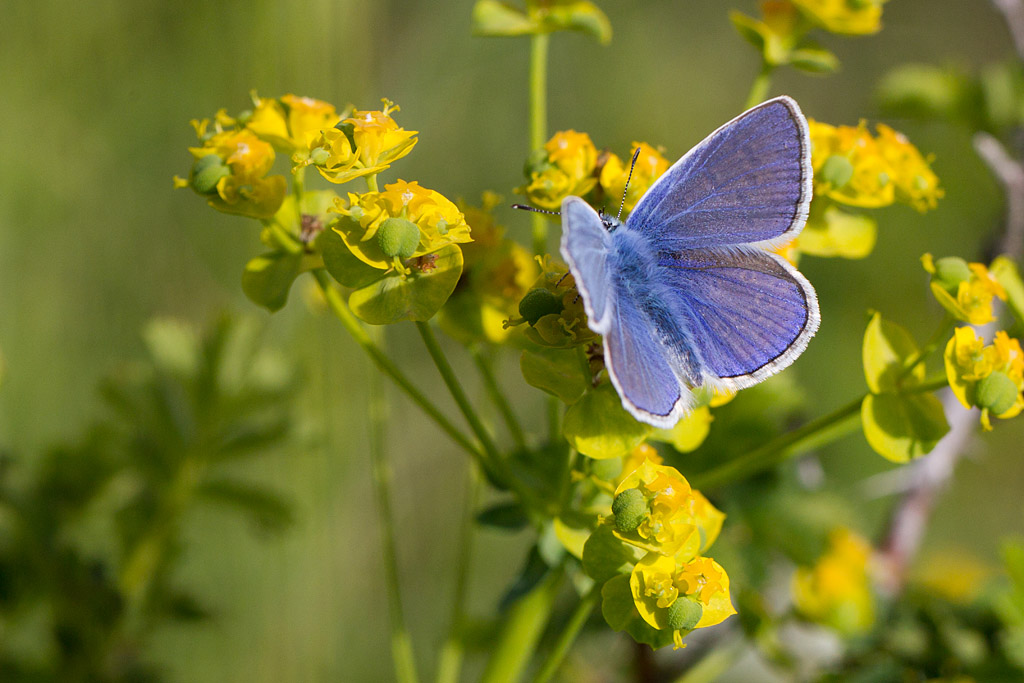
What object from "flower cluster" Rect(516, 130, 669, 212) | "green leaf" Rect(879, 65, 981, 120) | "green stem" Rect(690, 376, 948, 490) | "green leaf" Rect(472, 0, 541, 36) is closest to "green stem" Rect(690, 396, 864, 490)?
"green stem" Rect(690, 376, 948, 490)

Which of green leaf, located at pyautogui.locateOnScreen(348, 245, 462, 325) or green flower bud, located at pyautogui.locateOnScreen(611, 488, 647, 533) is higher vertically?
green leaf, located at pyautogui.locateOnScreen(348, 245, 462, 325)

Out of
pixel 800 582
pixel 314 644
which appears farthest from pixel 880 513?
pixel 314 644

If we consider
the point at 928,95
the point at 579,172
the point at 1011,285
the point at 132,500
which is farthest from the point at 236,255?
the point at 928,95

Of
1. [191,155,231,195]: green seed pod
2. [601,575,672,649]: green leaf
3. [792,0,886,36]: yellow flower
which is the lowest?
[601,575,672,649]: green leaf

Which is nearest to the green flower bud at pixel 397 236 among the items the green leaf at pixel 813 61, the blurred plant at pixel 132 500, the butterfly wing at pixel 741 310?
the butterfly wing at pixel 741 310

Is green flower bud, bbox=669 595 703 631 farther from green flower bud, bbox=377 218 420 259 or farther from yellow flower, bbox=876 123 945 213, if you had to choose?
yellow flower, bbox=876 123 945 213

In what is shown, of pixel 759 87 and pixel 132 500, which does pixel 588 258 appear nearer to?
pixel 759 87

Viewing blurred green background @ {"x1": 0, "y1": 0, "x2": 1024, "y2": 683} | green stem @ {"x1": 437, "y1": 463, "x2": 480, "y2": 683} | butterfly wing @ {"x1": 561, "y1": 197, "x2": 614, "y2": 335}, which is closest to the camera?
butterfly wing @ {"x1": 561, "y1": 197, "x2": 614, "y2": 335}
